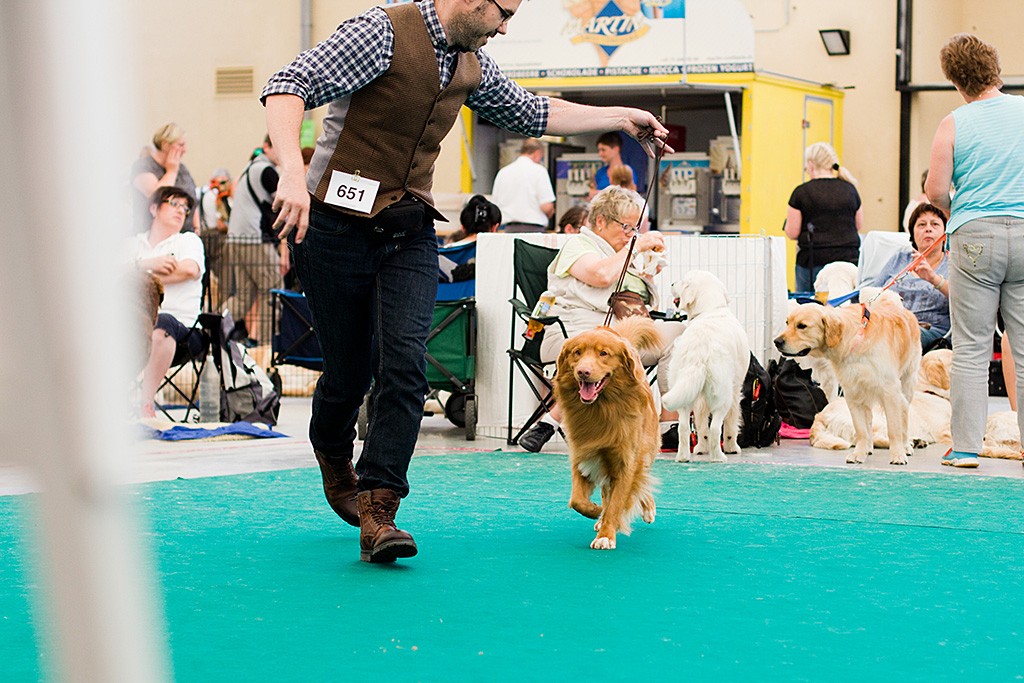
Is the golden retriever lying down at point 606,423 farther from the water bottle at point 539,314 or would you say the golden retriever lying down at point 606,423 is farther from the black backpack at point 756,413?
the black backpack at point 756,413

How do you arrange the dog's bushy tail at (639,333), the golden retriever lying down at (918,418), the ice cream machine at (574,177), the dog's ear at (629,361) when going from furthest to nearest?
the ice cream machine at (574,177)
the golden retriever lying down at (918,418)
the dog's bushy tail at (639,333)
the dog's ear at (629,361)

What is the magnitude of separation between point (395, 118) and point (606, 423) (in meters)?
1.28

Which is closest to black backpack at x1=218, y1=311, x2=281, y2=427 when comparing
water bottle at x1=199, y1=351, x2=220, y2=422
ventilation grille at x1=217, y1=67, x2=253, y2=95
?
water bottle at x1=199, y1=351, x2=220, y2=422

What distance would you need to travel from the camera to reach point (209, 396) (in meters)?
7.54

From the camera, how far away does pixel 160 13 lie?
0.55m

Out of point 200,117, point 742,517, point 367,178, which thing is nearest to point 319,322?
point 367,178

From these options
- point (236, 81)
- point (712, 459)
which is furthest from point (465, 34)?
point (236, 81)

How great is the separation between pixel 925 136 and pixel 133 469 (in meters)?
14.4

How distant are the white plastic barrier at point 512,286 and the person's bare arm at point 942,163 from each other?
1752 mm

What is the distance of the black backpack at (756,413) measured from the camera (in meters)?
7.03

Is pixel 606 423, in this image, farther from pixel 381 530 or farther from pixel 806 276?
pixel 806 276

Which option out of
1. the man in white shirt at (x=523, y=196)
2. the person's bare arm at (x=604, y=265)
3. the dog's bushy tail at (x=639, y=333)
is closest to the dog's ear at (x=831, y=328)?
the person's bare arm at (x=604, y=265)

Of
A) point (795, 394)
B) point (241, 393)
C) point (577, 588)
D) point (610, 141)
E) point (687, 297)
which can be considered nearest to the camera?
point (577, 588)

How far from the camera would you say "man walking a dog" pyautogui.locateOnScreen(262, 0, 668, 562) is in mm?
3467
